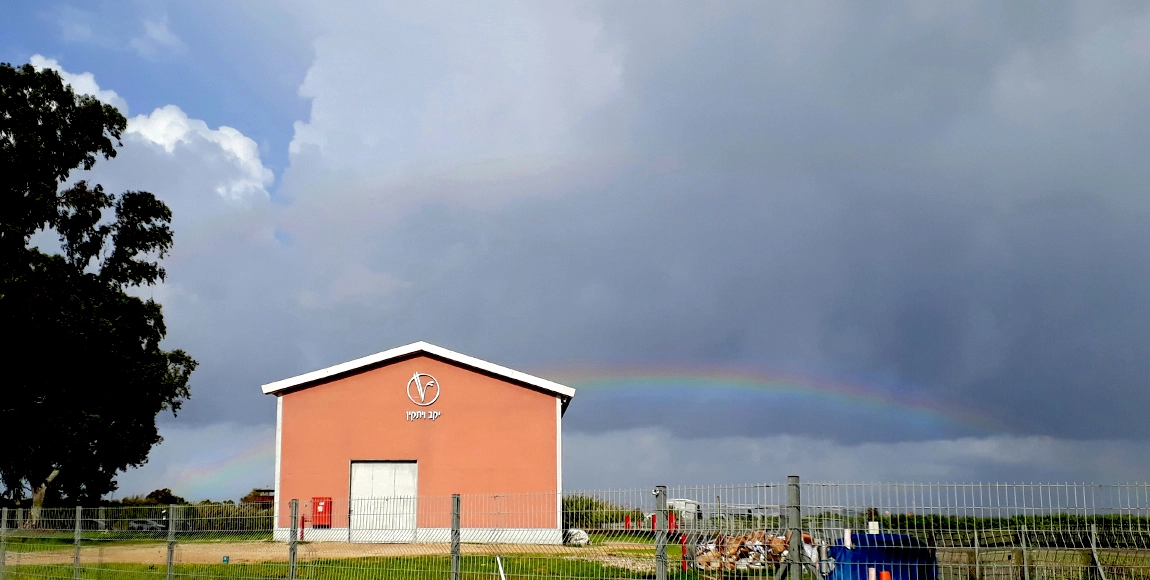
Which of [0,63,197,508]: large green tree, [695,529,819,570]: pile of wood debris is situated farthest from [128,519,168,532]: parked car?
[0,63,197,508]: large green tree

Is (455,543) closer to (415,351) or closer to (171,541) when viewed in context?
(171,541)

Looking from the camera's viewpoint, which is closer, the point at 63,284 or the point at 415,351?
the point at 415,351

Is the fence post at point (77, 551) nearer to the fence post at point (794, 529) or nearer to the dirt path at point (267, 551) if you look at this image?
the dirt path at point (267, 551)

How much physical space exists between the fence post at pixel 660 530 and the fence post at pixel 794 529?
1375mm

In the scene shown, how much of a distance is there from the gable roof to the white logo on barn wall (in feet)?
2.36

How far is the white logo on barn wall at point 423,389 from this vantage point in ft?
104

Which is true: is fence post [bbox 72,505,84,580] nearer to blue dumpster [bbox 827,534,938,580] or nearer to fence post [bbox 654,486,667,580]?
fence post [bbox 654,486,667,580]

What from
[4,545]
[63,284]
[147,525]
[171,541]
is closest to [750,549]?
[171,541]

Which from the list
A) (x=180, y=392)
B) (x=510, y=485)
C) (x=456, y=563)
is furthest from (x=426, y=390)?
(x=180, y=392)

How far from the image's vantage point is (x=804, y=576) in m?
10.1

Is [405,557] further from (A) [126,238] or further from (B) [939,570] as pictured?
(A) [126,238]

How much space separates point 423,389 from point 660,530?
72.3 feet

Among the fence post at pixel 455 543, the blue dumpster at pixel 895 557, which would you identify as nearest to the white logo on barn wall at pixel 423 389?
the fence post at pixel 455 543

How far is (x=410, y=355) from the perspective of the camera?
105ft
